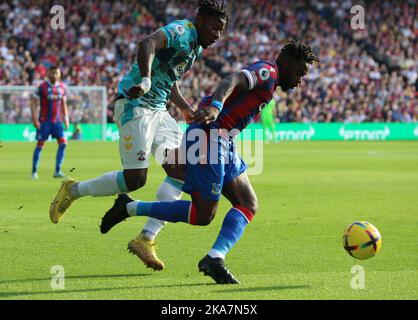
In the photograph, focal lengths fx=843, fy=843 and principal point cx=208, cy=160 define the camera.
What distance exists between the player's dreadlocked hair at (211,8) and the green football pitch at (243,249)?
7.31 feet

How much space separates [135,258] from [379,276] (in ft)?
7.60

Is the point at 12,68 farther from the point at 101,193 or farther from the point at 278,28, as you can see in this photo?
the point at 101,193

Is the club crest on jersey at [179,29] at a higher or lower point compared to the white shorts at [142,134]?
higher

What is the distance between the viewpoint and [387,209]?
12500mm

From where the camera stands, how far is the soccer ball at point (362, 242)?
719 cm

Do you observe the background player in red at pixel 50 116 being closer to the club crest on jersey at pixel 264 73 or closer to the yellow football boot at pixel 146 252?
the yellow football boot at pixel 146 252

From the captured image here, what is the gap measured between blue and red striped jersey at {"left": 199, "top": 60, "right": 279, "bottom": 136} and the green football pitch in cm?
127

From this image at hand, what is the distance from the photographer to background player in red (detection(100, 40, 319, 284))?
22.2ft

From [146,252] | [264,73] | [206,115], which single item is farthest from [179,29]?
[146,252]

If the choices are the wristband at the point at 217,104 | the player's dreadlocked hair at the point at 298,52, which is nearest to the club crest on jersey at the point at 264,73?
the player's dreadlocked hair at the point at 298,52

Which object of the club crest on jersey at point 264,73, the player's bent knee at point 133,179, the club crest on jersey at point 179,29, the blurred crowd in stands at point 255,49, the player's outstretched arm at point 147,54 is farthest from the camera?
the blurred crowd in stands at point 255,49

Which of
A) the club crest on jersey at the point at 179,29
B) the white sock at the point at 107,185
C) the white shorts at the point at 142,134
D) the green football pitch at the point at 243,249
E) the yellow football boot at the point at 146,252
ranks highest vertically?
the club crest on jersey at the point at 179,29

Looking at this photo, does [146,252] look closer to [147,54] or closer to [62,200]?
[62,200]
